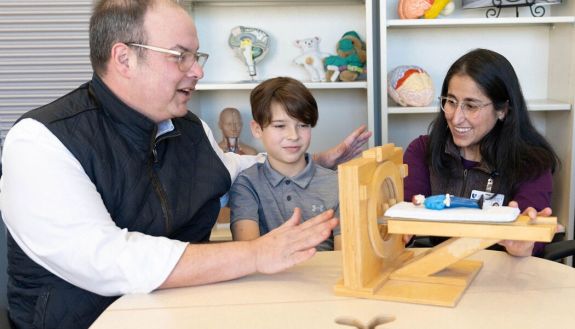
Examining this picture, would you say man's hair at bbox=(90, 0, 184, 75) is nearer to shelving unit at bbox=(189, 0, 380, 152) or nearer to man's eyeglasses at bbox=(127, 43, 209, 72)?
man's eyeglasses at bbox=(127, 43, 209, 72)

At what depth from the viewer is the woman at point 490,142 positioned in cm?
184

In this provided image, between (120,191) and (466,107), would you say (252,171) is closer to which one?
(120,191)

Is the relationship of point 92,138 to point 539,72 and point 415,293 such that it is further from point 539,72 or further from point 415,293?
point 539,72

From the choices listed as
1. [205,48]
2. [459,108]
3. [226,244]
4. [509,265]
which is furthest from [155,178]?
[205,48]

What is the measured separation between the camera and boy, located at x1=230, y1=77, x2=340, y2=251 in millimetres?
1706

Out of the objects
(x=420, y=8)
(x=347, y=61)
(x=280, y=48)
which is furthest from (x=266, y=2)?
(x=420, y=8)

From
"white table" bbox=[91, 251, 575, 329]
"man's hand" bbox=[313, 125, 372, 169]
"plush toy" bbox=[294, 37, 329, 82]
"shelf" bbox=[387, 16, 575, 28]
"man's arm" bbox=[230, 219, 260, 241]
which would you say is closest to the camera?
"white table" bbox=[91, 251, 575, 329]

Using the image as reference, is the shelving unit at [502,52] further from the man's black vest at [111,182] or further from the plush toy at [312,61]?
the man's black vest at [111,182]

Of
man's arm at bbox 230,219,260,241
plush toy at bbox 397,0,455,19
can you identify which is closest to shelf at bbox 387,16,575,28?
plush toy at bbox 397,0,455,19

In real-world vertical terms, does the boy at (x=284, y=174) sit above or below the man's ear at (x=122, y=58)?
below

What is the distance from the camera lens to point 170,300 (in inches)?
43.2

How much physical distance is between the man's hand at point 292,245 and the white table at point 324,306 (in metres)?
0.05

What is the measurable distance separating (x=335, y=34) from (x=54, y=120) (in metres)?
1.74

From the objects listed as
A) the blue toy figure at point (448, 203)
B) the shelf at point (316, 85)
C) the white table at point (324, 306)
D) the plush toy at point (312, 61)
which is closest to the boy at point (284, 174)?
the white table at point (324, 306)
